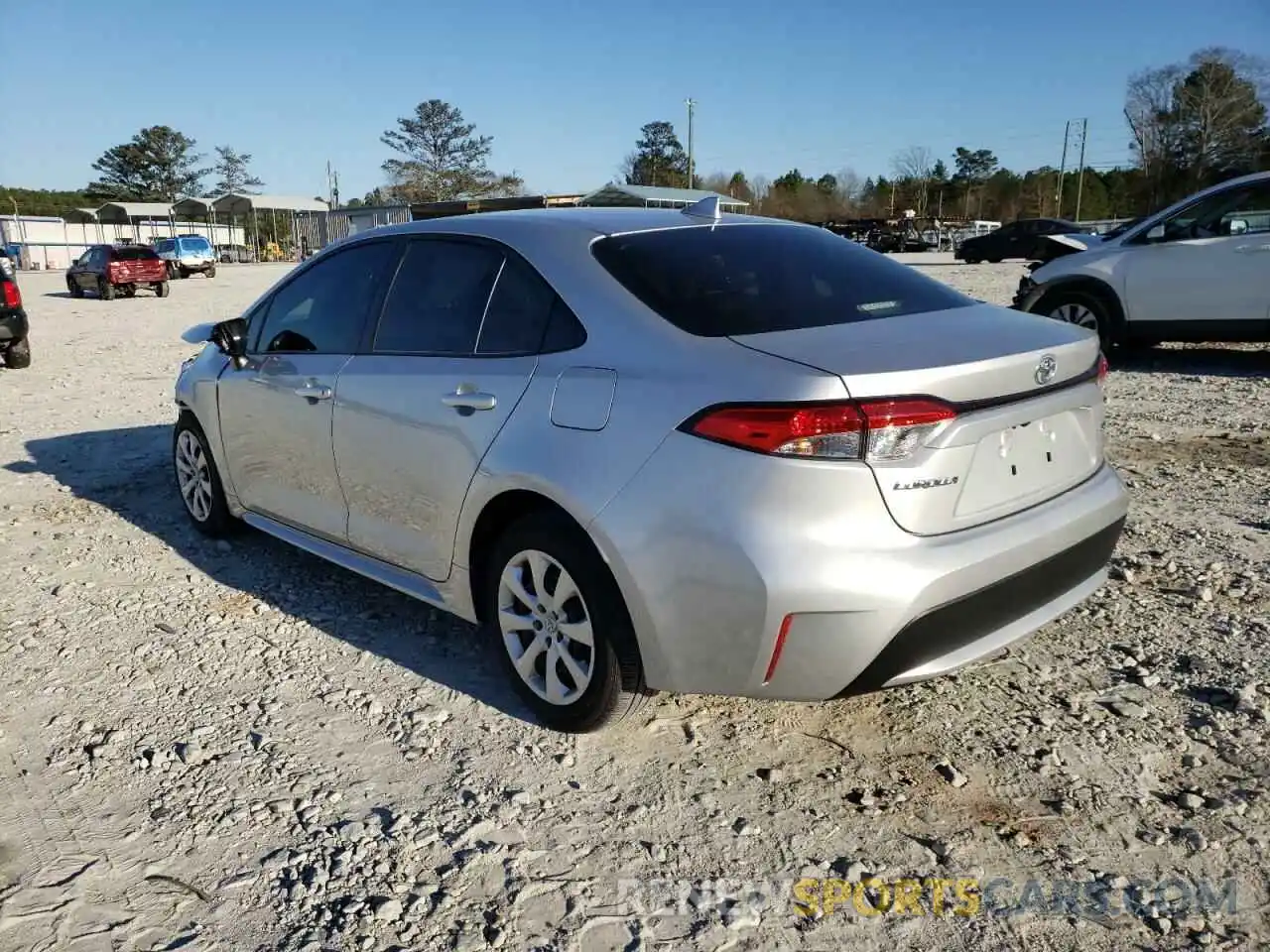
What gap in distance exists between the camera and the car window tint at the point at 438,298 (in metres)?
3.47

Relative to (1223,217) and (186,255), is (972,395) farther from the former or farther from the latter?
(186,255)

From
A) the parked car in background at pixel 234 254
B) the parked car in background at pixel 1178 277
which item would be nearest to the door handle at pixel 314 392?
the parked car in background at pixel 1178 277

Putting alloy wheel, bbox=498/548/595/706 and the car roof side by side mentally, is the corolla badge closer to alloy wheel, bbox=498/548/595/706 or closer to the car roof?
the car roof

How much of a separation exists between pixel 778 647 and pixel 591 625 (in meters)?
0.61

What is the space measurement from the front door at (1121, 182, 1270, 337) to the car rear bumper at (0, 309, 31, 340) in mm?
12113

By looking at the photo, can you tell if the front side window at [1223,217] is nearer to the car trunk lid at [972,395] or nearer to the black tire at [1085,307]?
the black tire at [1085,307]

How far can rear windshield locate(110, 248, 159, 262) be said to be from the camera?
90.9 ft

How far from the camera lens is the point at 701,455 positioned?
259cm

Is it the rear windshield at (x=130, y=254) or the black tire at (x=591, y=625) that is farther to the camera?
the rear windshield at (x=130, y=254)

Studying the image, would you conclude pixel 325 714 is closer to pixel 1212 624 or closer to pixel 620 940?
pixel 620 940

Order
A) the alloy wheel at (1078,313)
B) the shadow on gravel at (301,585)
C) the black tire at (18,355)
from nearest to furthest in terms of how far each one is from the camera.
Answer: the shadow on gravel at (301,585), the alloy wheel at (1078,313), the black tire at (18,355)

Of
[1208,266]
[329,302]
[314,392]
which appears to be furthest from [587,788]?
[1208,266]

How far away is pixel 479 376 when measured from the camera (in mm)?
3277

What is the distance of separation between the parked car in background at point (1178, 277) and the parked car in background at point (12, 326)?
11.2 meters
